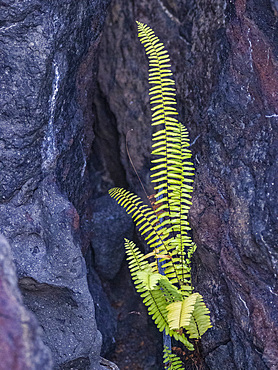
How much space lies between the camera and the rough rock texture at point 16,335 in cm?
153

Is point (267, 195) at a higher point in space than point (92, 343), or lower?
higher

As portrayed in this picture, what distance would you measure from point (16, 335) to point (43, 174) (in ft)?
4.55

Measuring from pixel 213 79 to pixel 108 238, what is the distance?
163 cm

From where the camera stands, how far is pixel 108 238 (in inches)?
150

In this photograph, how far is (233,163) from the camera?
271 centimetres

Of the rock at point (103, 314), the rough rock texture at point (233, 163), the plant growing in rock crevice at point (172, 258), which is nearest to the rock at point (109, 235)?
the rock at point (103, 314)

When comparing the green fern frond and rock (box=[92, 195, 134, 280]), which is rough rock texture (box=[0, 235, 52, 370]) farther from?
rock (box=[92, 195, 134, 280])

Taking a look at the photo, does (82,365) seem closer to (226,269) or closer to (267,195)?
(226,269)

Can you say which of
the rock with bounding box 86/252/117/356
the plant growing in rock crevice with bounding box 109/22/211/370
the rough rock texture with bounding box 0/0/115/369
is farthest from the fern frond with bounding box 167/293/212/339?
the rock with bounding box 86/252/117/356

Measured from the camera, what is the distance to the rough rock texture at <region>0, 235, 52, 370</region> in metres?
1.53

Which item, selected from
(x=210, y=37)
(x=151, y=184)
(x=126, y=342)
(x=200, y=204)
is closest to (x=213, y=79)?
(x=210, y=37)

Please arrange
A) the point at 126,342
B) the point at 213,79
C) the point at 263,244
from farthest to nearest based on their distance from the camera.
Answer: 1. the point at 126,342
2. the point at 213,79
3. the point at 263,244

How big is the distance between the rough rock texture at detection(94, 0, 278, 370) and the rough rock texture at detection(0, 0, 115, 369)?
0.82m

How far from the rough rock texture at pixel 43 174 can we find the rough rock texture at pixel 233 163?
0.82 meters
